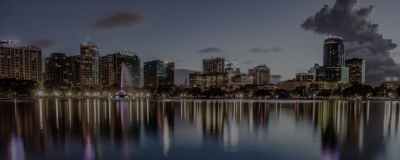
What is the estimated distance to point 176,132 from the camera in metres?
25.8

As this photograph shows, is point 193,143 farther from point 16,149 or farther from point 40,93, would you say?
point 40,93

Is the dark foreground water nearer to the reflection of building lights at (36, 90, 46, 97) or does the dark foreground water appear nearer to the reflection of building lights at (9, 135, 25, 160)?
the reflection of building lights at (9, 135, 25, 160)

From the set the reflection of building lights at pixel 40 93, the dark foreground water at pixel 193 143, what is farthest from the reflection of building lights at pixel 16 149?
the reflection of building lights at pixel 40 93

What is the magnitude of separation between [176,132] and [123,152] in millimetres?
8460

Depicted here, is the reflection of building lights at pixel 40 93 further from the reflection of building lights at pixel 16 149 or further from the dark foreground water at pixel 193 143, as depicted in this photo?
the reflection of building lights at pixel 16 149

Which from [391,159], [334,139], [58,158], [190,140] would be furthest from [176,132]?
[391,159]

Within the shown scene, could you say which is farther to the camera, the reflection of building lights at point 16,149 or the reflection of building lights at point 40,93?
the reflection of building lights at point 40,93

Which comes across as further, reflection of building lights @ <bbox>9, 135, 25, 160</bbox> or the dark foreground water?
the dark foreground water

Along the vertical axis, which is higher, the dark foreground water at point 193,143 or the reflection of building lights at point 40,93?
the dark foreground water at point 193,143

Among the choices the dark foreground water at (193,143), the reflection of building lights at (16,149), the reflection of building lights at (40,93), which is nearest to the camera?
the reflection of building lights at (16,149)

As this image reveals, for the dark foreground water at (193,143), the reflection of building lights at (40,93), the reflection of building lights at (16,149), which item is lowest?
the reflection of building lights at (40,93)

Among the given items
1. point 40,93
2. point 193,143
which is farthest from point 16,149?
point 40,93

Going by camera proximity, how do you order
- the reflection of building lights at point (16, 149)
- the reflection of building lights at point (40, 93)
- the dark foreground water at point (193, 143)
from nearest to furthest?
1. the reflection of building lights at point (16, 149)
2. the dark foreground water at point (193, 143)
3. the reflection of building lights at point (40, 93)

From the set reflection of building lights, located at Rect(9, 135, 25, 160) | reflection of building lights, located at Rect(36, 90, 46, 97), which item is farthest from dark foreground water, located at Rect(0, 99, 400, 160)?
reflection of building lights, located at Rect(36, 90, 46, 97)
